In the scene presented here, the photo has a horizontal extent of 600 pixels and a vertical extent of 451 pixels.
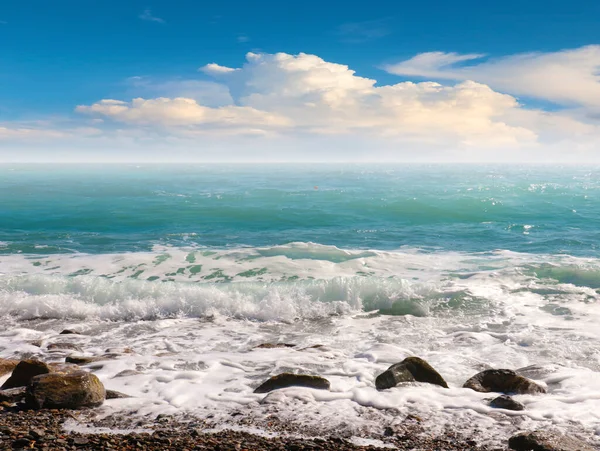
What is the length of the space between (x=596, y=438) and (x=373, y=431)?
336 centimetres

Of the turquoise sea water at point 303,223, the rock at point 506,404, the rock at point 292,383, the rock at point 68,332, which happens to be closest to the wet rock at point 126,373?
the rock at point 292,383

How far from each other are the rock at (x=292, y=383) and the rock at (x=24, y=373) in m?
4.04

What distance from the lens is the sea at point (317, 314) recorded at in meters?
7.48

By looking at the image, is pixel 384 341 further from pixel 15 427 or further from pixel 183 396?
pixel 15 427

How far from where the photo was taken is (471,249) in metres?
27.4

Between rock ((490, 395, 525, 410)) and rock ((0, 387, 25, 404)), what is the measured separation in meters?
8.07

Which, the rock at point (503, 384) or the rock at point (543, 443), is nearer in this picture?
the rock at point (543, 443)

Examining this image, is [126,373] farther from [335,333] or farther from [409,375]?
[335,333]

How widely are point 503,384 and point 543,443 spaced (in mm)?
2589

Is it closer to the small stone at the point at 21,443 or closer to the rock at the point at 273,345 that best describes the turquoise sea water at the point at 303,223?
the rock at the point at 273,345

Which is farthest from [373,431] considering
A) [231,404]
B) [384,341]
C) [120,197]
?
[120,197]

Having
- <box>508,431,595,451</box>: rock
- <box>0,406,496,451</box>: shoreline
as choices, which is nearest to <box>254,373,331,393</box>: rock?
<box>0,406,496,451</box>: shoreline

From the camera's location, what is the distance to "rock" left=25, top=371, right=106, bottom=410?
675 cm

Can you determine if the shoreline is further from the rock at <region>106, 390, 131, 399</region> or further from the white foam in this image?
the rock at <region>106, 390, 131, 399</region>
